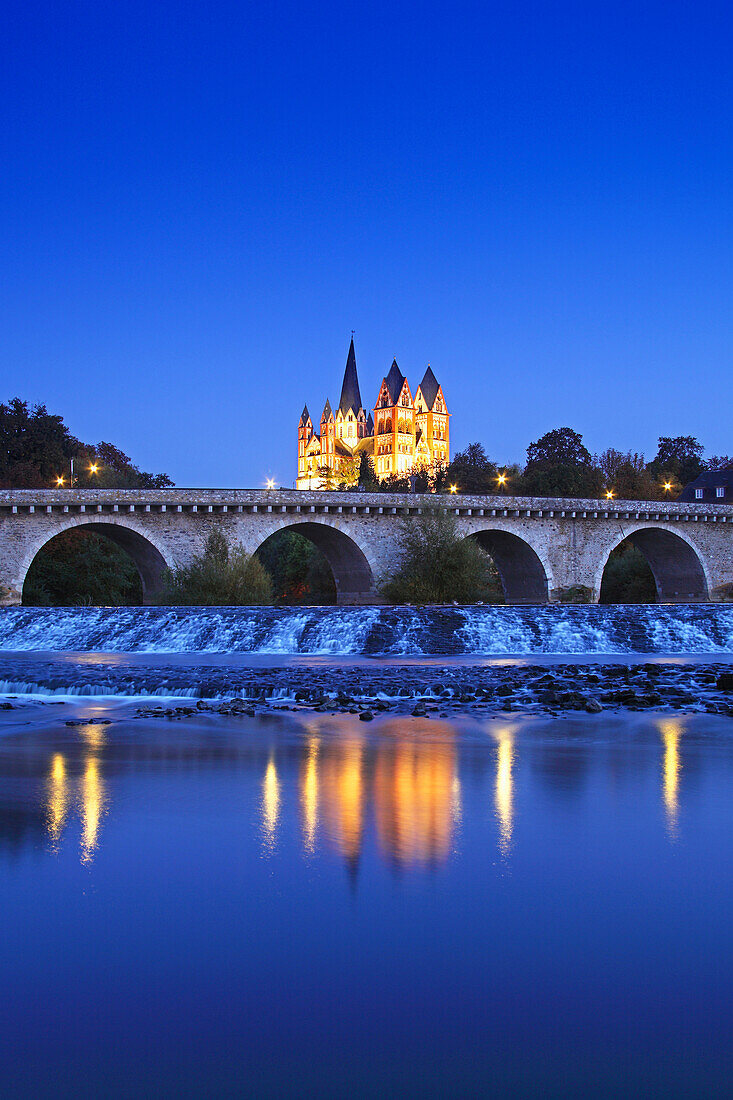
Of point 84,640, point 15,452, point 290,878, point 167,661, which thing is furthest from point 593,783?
point 15,452

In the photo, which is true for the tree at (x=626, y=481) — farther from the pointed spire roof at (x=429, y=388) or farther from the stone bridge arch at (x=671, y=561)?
the pointed spire roof at (x=429, y=388)

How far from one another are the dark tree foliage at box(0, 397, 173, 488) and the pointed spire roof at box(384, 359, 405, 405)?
77143 millimetres

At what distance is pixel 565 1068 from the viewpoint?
4.31m

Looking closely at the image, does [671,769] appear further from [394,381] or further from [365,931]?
[394,381]

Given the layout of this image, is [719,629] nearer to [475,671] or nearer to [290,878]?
[475,671]

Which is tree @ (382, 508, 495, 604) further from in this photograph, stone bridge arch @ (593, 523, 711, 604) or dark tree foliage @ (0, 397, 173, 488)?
dark tree foliage @ (0, 397, 173, 488)

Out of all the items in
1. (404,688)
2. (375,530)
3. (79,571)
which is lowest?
(404,688)

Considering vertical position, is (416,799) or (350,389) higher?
(350,389)

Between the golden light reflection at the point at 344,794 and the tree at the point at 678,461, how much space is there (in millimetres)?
78406

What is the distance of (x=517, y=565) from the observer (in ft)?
153

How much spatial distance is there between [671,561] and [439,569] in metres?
17.8

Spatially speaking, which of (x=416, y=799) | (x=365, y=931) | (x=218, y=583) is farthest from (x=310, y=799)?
(x=218, y=583)

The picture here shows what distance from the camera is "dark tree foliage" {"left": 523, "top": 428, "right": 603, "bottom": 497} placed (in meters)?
67.5

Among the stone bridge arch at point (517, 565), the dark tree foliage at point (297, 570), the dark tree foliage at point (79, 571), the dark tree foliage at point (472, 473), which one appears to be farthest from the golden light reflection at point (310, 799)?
the dark tree foliage at point (472, 473)
